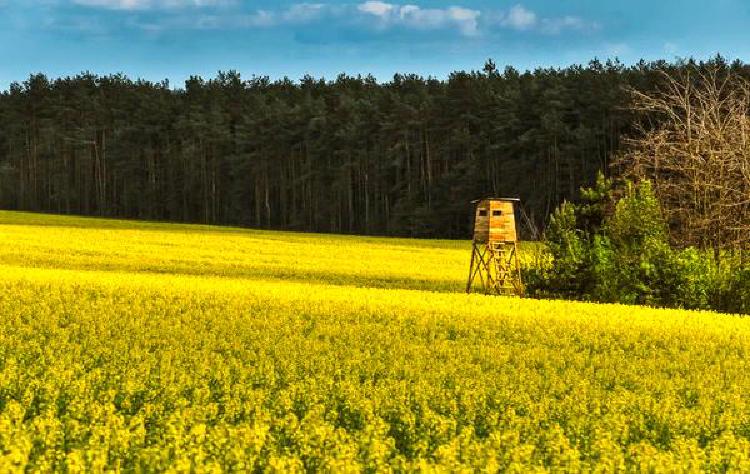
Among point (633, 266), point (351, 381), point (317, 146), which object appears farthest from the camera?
point (317, 146)

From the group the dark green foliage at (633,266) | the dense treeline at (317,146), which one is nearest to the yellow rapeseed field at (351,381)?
the dark green foliage at (633,266)

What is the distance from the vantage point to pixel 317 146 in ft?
349

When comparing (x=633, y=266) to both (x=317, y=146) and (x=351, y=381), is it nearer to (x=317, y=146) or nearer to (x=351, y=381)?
(x=351, y=381)

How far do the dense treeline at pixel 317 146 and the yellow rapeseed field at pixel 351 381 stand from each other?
57.5m

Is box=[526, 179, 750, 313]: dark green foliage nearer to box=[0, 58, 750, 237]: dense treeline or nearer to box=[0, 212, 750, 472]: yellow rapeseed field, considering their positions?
box=[0, 212, 750, 472]: yellow rapeseed field

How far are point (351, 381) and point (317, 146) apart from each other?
9540 centimetres

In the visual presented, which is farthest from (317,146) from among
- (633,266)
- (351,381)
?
(351,381)

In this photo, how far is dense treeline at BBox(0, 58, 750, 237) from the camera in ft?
271

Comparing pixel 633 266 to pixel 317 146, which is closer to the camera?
pixel 633 266

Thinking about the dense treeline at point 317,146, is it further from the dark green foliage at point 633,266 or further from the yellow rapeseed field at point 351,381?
the yellow rapeseed field at point 351,381

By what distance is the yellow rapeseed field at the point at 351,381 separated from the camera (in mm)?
8328

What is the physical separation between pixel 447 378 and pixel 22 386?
580 centimetres

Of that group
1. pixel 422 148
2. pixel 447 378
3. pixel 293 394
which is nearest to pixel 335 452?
pixel 293 394

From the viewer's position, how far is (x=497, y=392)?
11.8m
